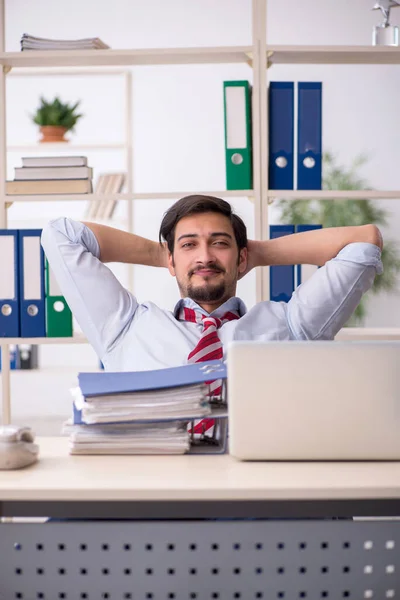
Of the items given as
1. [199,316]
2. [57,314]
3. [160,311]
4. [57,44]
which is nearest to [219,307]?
[199,316]

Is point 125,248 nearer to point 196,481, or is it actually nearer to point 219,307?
point 219,307

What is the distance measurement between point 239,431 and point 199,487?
5.9 inches

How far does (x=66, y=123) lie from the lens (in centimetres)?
403

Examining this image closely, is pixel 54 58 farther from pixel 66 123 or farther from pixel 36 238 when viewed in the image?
pixel 66 123

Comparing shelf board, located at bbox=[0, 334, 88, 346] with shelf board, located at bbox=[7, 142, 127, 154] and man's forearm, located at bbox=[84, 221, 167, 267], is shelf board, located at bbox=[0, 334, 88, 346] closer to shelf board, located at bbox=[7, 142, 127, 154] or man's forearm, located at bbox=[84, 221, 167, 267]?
man's forearm, located at bbox=[84, 221, 167, 267]

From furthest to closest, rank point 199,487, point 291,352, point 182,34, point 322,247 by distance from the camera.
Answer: point 182,34
point 322,247
point 291,352
point 199,487

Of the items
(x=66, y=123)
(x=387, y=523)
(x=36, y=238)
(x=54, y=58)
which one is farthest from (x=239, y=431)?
(x=66, y=123)

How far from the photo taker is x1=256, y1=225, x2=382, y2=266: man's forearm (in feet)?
6.79

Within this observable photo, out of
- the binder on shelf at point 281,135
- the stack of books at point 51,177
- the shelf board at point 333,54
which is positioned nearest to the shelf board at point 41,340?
the stack of books at point 51,177

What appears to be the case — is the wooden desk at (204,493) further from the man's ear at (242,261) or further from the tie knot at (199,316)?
the man's ear at (242,261)

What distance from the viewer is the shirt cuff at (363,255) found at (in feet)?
6.43

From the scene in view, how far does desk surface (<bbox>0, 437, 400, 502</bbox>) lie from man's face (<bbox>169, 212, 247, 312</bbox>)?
0.98m

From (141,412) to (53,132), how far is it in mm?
3339

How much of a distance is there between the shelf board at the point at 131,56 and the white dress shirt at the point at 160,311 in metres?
0.95
